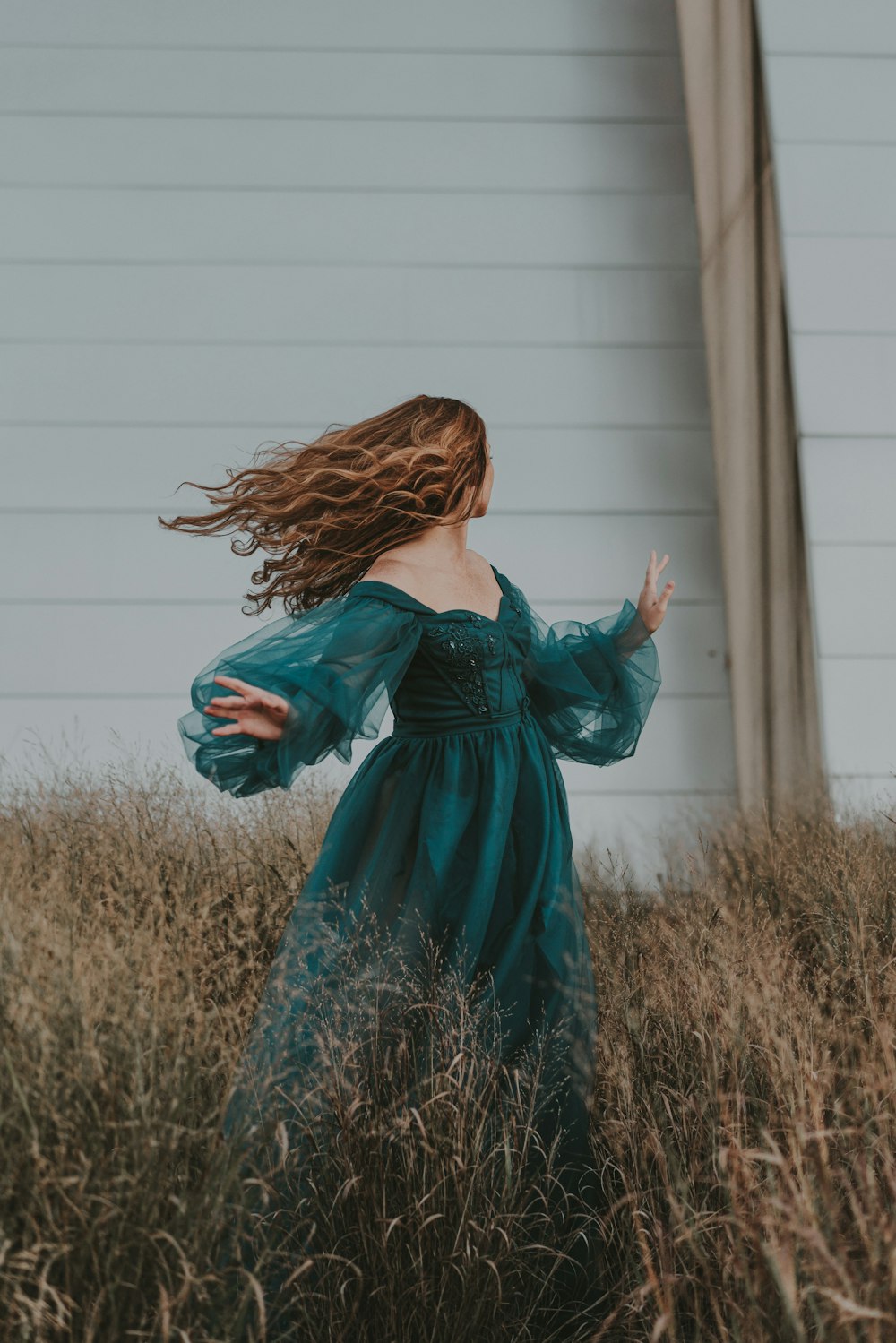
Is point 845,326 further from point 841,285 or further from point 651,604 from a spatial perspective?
point 651,604

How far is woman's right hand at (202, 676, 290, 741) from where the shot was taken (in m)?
1.56

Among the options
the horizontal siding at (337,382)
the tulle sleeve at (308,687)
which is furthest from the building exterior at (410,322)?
the tulle sleeve at (308,687)

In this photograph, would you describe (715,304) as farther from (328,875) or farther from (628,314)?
(328,875)

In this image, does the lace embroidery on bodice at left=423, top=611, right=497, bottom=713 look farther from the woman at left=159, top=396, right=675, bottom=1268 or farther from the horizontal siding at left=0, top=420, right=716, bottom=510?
the horizontal siding at left=0, top=420, right=716, bottom=510

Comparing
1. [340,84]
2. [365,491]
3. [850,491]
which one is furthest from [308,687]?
[340,84]

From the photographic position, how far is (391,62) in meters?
3.72

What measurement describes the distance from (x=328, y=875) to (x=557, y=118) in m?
3.05

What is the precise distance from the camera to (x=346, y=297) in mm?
3641

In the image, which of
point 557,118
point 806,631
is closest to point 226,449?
point 557,118

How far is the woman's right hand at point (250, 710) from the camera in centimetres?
156

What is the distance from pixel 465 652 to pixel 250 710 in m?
0.38

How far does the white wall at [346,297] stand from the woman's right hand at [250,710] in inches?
78.5

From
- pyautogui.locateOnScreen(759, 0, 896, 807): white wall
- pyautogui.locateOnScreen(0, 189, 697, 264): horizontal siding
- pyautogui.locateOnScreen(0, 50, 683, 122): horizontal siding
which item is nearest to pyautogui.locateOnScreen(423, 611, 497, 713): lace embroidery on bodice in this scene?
pyautogui.locateOnScreen(759, 0, 896, 807): white wall

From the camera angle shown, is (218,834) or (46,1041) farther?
(218,834)
